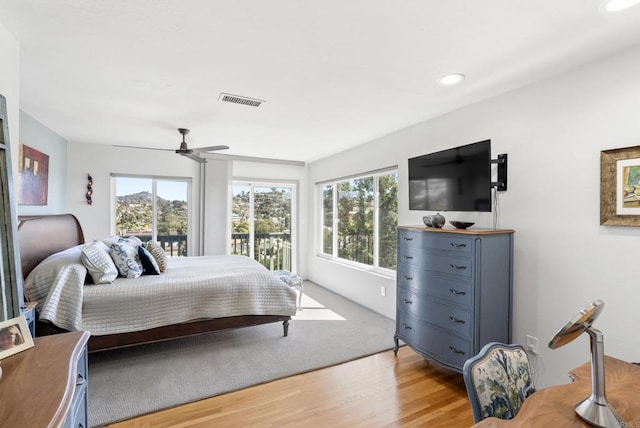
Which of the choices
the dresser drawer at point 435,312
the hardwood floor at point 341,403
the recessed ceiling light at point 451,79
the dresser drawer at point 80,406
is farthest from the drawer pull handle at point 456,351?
the dresser drawer at point 80,406

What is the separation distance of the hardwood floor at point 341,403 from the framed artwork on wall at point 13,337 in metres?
1.13

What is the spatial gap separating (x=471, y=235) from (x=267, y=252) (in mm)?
4333

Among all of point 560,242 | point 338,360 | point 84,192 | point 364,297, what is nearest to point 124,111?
point 84,192

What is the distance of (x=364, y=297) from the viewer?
4.56 m

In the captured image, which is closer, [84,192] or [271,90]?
[271,90]

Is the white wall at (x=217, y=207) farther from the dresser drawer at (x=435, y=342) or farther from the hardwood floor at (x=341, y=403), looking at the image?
the dresser drawer at (x=435, y=342)

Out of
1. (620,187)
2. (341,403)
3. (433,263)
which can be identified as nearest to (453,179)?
(433,263)

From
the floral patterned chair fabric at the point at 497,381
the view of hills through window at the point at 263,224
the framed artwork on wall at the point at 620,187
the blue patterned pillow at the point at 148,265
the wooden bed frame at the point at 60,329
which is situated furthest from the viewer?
the view of hills through window at the point at 263,224

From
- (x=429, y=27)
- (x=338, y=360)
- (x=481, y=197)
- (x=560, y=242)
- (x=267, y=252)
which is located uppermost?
(x=429, y=27)

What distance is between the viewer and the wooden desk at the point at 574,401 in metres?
1.04

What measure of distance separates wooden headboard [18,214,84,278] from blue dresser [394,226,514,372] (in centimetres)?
334

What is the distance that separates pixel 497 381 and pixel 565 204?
1601mm

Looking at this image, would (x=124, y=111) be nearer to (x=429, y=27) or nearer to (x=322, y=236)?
(x=429, y=27)

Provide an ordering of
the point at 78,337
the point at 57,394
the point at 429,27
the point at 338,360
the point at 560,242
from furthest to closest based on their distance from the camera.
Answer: the point at 338,360
the point at 560,242
the point at 429,27
the point at 78,337
the point at 57,394
